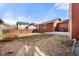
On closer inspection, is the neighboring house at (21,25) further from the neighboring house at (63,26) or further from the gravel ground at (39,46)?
the neighboring house at (63,26)

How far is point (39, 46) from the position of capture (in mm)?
1546

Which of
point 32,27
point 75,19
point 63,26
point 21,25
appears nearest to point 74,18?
point 75,19

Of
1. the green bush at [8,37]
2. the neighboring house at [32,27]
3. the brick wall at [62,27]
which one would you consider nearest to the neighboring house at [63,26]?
the brick wall at [62,27]

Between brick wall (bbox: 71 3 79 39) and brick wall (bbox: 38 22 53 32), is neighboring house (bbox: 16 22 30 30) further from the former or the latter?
brick wall (bbox: 71 3 79 39)

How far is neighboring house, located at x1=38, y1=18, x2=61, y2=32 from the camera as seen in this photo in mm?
1544

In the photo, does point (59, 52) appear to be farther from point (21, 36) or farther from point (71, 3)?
point (71, 3)

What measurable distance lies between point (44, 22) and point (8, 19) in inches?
15.7

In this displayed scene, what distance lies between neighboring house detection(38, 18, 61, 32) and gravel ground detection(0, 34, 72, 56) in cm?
7

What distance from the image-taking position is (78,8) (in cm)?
154

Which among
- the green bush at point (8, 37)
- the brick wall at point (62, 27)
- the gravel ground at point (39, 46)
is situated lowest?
the gravel ground at point (39, 46)

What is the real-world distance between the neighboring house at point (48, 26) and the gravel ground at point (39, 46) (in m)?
0.07

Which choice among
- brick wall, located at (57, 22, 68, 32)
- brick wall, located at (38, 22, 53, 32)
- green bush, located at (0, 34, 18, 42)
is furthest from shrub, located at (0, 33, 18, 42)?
brick wall, located at (57, 22, 68, 32)

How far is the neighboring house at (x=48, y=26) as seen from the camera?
1.54 metres

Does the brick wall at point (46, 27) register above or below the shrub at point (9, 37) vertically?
above
